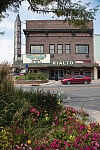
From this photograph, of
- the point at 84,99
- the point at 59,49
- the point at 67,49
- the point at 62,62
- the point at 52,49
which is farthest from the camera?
the point at 67,49

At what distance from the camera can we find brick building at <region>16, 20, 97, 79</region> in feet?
96.4

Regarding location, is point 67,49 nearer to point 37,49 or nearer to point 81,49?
point 81,49

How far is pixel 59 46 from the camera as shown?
29875 millimetres

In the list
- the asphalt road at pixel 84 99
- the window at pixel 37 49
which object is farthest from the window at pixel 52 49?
the asphalt road at pixel 84 99

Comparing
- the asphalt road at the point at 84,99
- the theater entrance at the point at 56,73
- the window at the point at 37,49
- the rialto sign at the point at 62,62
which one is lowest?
the asphalt road at the point at 84,99

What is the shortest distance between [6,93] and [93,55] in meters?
29.0

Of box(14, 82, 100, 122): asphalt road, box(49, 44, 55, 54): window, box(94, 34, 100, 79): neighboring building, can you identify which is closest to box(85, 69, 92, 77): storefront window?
box(94, 34, 100, 79): neighboring building

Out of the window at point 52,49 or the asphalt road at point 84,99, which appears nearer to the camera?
the asphalt road at point 84,99

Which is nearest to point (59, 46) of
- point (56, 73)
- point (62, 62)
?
point (62, 62)

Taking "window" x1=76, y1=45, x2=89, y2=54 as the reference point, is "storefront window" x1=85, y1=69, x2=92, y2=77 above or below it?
below

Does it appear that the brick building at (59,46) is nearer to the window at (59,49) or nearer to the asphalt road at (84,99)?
the window at (59,49)

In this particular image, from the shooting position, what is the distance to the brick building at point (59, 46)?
29391 mm

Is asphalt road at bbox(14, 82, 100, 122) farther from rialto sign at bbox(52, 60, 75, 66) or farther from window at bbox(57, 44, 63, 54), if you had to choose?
window at bbox(57, 44, 63, 54)

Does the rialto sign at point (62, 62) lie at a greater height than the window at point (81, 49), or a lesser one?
lesser
